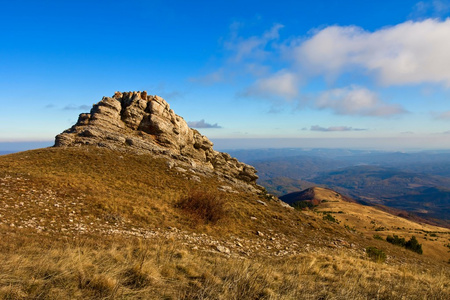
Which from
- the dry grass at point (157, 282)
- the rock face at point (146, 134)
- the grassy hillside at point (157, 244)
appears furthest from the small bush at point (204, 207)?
the rock face at point (146, 134)

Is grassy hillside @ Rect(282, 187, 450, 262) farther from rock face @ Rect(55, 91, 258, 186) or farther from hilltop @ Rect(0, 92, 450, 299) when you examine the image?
rock face @ Rect(55, 91, 258, 186)

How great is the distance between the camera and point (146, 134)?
37875mm

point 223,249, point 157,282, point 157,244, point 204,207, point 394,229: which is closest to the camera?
point 157,282

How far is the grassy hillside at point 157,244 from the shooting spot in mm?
5535

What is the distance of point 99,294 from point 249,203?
67.6 feet

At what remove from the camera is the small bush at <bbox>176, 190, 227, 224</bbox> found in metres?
17.3

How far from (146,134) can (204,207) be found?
24.3 meters

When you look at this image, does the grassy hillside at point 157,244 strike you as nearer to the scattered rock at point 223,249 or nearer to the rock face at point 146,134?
the scattered rock at point 223,249

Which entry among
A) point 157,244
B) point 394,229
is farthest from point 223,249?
point 394,229

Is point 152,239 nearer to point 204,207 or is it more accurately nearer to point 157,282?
point 157,282

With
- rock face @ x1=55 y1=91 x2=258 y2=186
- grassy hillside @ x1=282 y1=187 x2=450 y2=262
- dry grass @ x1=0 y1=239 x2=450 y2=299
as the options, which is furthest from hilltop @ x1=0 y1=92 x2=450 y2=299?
grassy hillside @ x1=282 y1=187 x2=450 y2=262

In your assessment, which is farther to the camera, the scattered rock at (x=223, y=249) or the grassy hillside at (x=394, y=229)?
the grassy hillside at (x=394, y=229)

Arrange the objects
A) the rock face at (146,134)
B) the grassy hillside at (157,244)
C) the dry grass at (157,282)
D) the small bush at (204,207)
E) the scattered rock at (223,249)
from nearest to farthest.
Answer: the dry grass at (157,282) < the grassy hillside at (157,244) < the scattered rock at (223,249) < the small bush at (204,207) < the rock face at (146,134)

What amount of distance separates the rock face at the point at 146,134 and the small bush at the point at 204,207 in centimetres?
1206
